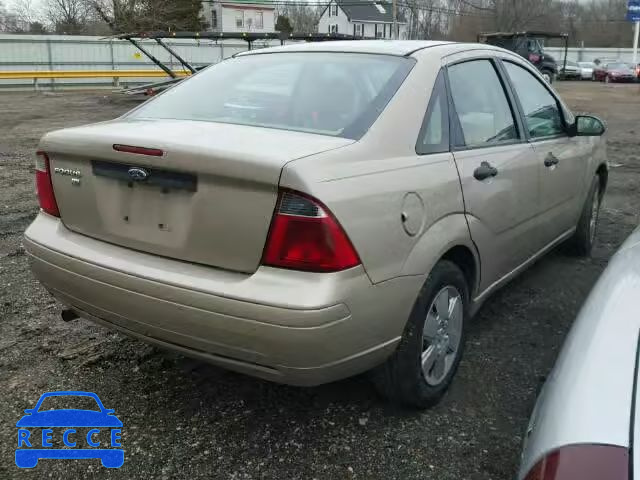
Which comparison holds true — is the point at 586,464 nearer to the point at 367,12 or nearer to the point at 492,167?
the point at 492,167

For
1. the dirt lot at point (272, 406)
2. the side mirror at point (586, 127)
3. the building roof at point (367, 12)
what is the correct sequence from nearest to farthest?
the dirt lot at point (272, 406) < the side mirror at point (586, 127) < the building roof at point (367, 12)

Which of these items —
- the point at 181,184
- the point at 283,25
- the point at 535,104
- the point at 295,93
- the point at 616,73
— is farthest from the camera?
the point at 283,25

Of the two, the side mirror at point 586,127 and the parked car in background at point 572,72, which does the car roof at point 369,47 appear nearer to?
the side mirror at point 586,127

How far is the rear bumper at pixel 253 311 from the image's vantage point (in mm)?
2107

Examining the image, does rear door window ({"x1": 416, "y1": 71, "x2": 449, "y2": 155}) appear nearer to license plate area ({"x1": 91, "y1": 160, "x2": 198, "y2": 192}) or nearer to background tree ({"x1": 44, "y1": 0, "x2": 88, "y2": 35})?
license plate area ({"x1": 91, "y1": 160, "x2": 198, "y2": 192})

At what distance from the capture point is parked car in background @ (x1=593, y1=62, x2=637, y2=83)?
36.8m

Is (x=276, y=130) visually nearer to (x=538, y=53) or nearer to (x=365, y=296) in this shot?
(x=365, y=296)

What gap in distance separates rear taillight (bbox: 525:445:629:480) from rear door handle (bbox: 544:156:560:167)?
2633 mm

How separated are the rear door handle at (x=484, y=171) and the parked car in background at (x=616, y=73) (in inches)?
1538

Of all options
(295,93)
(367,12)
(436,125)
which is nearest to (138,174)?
(295,93)

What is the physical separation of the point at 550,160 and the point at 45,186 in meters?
2.83

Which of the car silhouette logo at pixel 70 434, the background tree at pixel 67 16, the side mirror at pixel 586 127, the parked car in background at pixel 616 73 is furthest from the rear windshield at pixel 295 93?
the background tree at pixel 67 16

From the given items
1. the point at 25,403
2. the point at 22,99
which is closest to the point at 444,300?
the point at 25,403

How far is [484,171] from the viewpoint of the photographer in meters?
2.97
